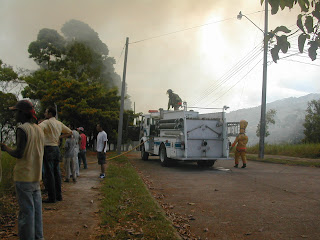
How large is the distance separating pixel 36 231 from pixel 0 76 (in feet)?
78.1

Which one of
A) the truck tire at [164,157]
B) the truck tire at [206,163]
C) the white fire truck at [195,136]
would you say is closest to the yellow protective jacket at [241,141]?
the white fire truck at [195,136]

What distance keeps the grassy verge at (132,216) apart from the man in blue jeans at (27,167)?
1104 millimetres

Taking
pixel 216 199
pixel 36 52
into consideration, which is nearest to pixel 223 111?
pixel 216 199

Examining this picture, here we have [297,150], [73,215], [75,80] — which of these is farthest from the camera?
[75,80]

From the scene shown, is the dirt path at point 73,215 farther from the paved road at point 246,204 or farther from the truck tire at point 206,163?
the truck tire at point 206,163

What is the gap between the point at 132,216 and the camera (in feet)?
18.7

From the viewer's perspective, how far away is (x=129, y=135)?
20.9 metres

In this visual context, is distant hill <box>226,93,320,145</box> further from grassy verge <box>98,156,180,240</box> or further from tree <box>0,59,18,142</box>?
grassy verge <box>98,156,180,240</box>

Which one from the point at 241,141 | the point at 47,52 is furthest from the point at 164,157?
the point at 47,52

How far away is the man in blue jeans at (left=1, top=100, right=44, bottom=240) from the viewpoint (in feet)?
12.9

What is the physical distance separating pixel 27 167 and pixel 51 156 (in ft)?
9.02

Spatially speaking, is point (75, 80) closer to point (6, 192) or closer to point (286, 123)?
point (6, 192)

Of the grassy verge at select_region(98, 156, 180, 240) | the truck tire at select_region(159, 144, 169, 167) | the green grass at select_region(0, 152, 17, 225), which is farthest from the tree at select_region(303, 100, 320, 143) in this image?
the green grass at select_region(0, 152, 17, 225)

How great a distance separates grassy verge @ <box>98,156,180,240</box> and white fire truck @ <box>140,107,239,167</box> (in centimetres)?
566
